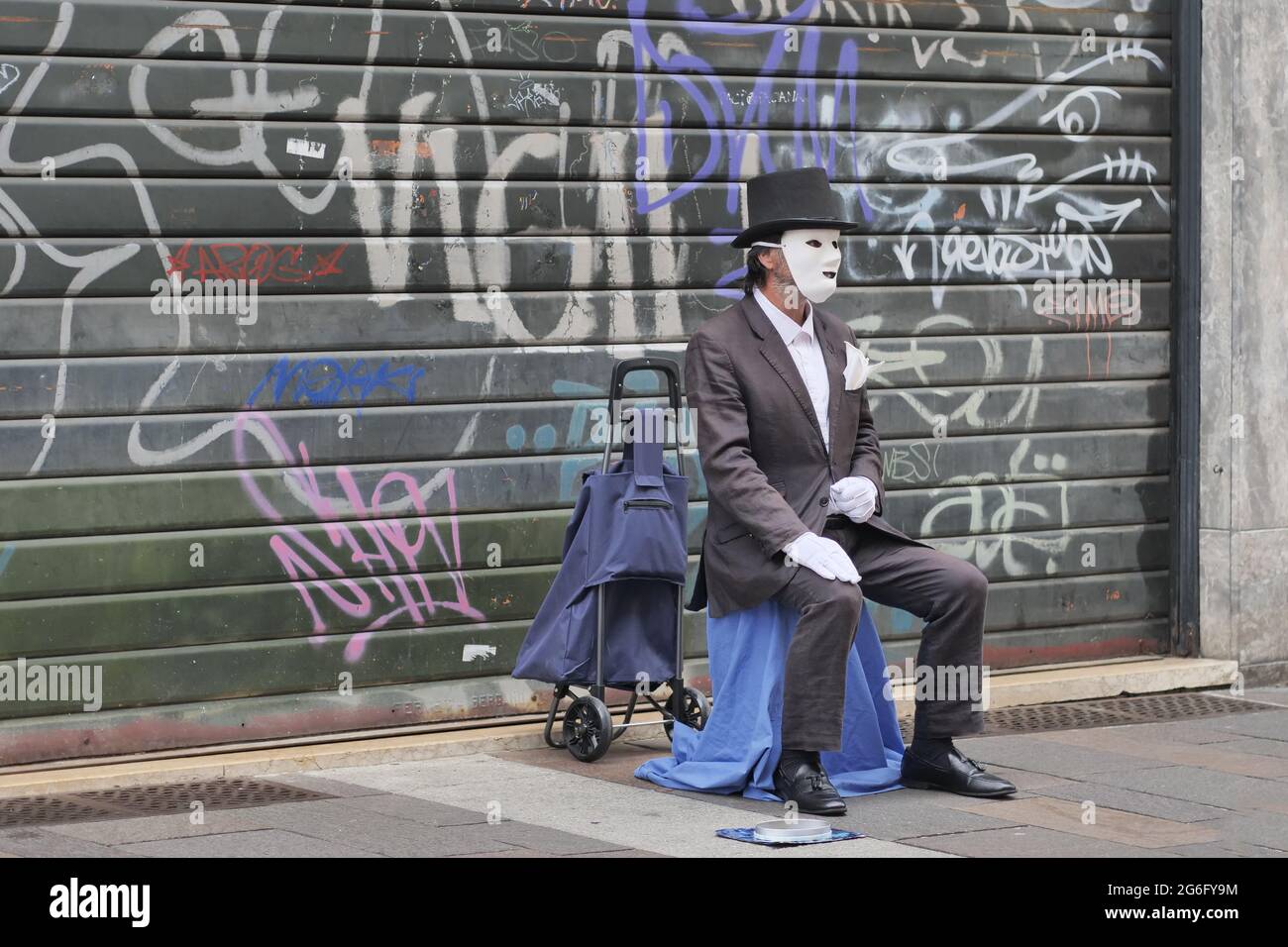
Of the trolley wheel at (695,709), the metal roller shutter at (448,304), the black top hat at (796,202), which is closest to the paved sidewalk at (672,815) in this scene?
the trolley wheel at (695,709)

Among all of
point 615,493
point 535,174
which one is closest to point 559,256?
point 535,174

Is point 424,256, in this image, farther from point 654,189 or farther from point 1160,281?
point 1160,281

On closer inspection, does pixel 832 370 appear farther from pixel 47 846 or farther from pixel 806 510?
pixel 47 846

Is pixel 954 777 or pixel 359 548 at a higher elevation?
pixel 359 548

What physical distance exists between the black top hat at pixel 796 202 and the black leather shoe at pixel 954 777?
1.88 meters

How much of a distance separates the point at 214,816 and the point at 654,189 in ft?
10.3

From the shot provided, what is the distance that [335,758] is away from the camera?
288 inches

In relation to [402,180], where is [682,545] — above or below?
below

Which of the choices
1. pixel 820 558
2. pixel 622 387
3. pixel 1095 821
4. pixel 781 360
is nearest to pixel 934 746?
pixel 1095 821

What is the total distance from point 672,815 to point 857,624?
0.89m

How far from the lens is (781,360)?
22.9 feet

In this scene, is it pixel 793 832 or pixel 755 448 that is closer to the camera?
pixel 793 832
